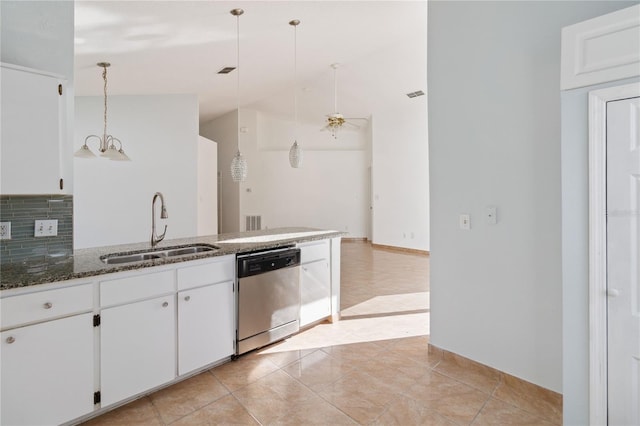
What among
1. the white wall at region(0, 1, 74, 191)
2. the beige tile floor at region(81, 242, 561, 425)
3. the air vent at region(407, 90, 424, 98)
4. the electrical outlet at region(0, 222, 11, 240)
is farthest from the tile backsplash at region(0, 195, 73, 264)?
the air vent at region(407, 90, 424, 98)

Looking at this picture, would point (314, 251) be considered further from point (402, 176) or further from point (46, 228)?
point (402, 176)

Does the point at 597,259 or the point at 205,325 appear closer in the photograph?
the point at 597,259

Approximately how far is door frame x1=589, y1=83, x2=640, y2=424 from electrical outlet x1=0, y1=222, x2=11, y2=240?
127 inches

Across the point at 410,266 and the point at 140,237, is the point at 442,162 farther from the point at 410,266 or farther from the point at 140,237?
the point at 140,237

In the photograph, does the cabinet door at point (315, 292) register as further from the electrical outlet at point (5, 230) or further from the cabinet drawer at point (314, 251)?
the electrical outlet at point (5, 230)

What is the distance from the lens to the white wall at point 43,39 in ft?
6.84

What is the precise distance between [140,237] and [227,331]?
4.11 metres

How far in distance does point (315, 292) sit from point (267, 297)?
65 cm

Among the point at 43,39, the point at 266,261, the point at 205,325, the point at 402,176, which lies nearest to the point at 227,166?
the point at 402,176

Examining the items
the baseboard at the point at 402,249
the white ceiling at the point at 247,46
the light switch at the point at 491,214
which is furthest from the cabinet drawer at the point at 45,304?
the baseboard at the point at 402,249

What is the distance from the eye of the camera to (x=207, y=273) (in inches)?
95.1

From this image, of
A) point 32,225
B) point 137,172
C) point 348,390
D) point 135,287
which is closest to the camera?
point 135,287

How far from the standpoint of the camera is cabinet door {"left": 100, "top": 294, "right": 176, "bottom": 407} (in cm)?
192

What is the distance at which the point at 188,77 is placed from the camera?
5.33 m
